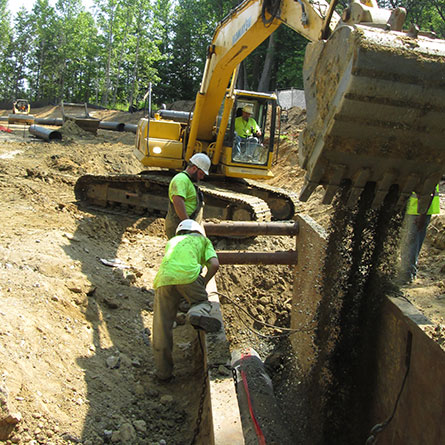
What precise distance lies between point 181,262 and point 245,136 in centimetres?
520

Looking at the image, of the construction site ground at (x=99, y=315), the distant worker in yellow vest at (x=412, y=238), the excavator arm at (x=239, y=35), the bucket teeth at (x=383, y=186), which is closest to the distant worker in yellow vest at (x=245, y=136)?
the excavator arm at (x=239, y=35)

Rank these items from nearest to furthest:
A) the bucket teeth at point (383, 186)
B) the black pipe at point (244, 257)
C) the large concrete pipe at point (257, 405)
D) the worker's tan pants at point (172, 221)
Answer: the bucket teeth at point (383, 186), the large concrete pipe at point (257, 405), the black pipe at point (244, 257), the worker's tan pants at point (172, 221)

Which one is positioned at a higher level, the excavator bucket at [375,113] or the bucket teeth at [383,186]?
the excavator bucket at [375,113]

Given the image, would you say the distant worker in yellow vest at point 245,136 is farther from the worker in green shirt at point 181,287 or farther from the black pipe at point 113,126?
the black pipe at point 113,126

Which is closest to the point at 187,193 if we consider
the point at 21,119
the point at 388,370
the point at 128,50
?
the point at 388,370

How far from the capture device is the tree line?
27.2m

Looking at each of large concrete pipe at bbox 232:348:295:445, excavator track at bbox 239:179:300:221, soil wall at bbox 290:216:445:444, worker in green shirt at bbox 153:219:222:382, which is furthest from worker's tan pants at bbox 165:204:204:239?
excavator track at bbox 239:179:300:221

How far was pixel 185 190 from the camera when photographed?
5.84 m

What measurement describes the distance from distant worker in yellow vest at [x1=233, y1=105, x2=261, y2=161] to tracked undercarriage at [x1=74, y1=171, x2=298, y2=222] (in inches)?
27.8

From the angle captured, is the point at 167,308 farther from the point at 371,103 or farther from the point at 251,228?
the point at 371,103

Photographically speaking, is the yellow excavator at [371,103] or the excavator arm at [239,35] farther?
the excavator arm at [239,35]

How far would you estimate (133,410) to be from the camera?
13.6ft

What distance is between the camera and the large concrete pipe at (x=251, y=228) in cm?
550

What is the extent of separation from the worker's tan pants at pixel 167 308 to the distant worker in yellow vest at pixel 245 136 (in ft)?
16.2
